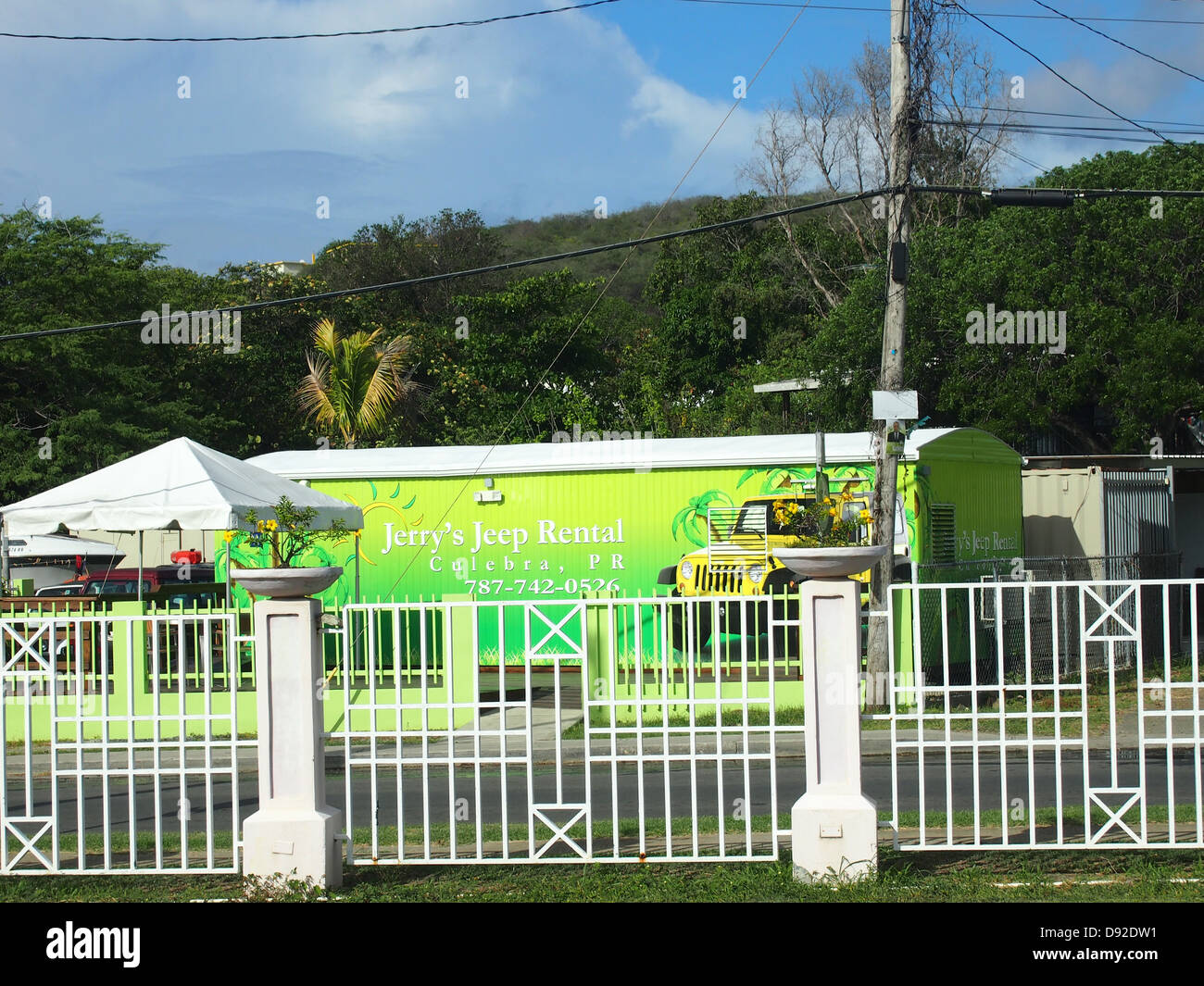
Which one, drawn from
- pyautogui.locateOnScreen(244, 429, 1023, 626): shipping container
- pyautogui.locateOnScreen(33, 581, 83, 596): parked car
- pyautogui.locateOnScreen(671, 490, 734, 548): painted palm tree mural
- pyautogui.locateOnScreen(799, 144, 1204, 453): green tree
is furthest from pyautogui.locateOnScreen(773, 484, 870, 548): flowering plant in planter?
pyautogui.locateOnScreen(799, 144, 1204, 453): green tree

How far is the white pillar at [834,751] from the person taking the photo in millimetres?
6293

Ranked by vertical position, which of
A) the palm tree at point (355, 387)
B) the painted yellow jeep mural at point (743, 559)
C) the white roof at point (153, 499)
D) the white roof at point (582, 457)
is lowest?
the painted yellow jeep mural at point (743, 559)

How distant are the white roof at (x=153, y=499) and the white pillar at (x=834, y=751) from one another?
8.59 metres

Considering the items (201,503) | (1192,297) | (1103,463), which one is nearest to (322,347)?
(201,503)

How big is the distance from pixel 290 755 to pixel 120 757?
7520 millimetres

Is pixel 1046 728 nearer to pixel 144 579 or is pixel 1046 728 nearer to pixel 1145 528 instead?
pixel 1145 528

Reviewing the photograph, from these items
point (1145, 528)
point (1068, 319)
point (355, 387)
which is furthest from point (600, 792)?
point (1068, 319)

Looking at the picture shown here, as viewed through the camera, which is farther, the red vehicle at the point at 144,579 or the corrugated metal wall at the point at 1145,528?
the red vehicle at the point at 144,579

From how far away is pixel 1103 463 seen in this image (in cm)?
2247

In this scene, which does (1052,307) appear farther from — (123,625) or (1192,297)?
(123,625)

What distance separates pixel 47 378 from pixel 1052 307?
71.2 ft

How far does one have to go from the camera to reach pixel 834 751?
6371 mm

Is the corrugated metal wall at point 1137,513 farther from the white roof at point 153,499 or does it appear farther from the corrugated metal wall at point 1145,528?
the white roof at point 153,499

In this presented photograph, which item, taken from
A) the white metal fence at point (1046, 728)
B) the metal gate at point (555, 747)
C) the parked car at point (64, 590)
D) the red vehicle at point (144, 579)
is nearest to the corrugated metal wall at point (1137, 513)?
the white metal fence at point (1046, 728)
